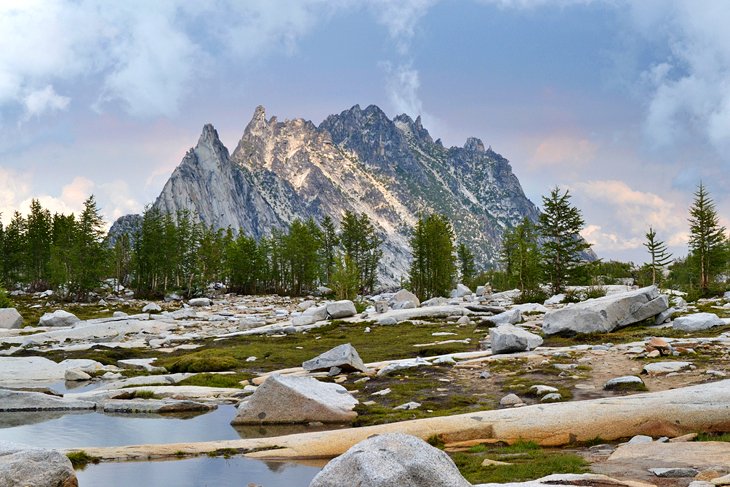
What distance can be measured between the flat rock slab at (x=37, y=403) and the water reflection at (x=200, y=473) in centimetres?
870

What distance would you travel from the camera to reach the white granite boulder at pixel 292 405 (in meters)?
19.2

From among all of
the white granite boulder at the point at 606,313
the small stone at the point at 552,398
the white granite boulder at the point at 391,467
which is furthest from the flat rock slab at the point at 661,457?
the white granite boulder at the point at 606,313

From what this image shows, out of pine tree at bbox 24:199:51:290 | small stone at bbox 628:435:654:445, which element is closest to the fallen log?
small stone at bbox 628:435:654:445

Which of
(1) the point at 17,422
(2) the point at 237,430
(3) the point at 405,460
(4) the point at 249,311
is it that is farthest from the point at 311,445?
(4) the point at 249,311

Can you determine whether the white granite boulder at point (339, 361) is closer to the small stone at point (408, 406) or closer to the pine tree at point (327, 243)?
the small stone at point (408, 406)

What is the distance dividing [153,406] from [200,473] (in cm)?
950

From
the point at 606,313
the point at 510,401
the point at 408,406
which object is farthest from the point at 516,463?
the point at 606,313

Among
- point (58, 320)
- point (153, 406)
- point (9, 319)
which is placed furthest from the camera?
point (58, 320)

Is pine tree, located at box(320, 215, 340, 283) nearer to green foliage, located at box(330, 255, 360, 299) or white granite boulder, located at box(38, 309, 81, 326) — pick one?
green foliage, located at box(330, 255, 360, 299)

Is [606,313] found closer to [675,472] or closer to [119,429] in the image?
[675,472]

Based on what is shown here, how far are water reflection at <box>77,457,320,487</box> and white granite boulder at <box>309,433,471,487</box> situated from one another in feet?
14.3

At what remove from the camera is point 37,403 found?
2214cm

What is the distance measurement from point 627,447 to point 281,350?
87.1ft

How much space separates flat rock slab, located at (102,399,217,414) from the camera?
22.2 meters
